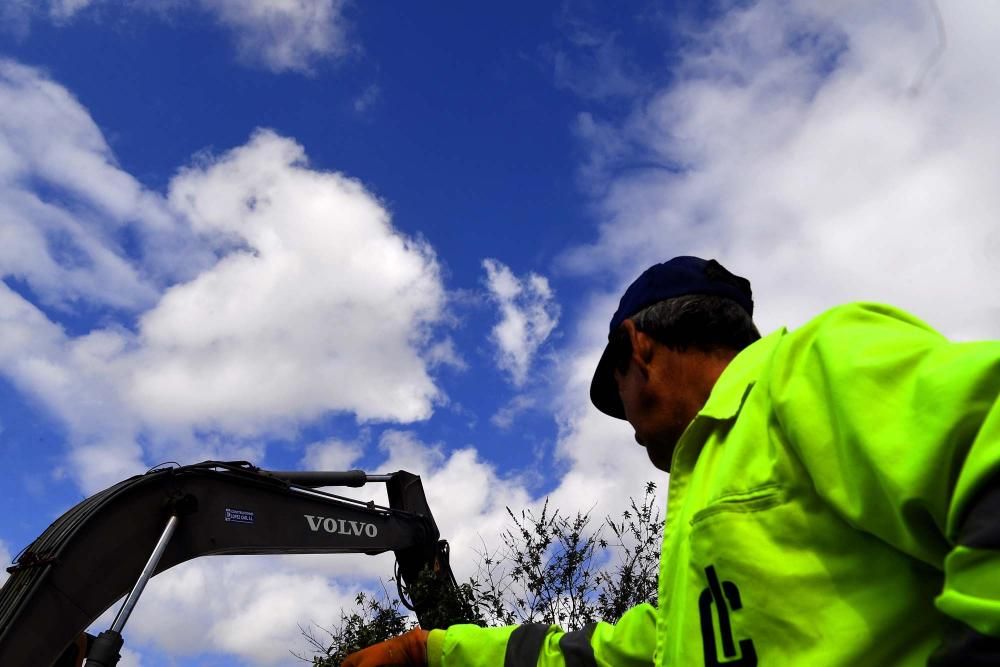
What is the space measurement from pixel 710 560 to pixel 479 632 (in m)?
1.75

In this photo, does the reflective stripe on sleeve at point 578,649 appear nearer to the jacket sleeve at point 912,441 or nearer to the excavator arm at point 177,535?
the jacket sleeve at point 912,441

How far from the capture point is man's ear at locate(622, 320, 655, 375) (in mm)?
1988

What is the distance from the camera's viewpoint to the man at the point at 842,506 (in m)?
0.93

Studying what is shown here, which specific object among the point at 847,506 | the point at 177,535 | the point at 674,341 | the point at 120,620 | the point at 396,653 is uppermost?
the point at 177,535

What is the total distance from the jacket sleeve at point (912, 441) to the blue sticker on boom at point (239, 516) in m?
4.96

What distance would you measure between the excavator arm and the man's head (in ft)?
10.4

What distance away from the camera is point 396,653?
2910 mm

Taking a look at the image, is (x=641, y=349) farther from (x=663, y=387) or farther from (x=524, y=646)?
(x=524, y=646)

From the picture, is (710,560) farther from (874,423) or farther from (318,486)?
(318,486)

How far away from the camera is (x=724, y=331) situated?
6.37 feet

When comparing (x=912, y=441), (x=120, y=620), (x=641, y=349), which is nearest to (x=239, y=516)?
(x=120, y=620)

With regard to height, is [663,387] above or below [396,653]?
above

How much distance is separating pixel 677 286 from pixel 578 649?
137 centimetres

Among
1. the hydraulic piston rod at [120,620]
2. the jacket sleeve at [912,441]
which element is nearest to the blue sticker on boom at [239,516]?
the hydraulic piston rod at [120,620]
